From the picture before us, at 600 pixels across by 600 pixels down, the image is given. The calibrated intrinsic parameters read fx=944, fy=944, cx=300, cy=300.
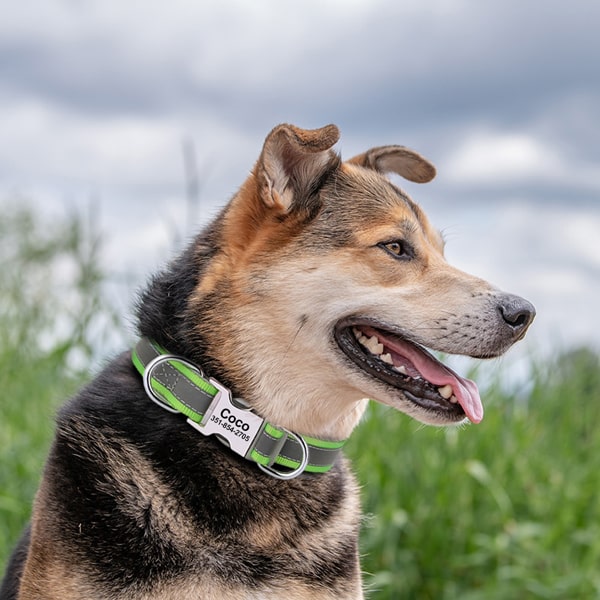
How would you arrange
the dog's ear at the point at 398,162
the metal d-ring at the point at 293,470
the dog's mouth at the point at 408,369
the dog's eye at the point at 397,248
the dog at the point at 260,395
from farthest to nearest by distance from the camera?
the dog's ear at the point at 398,162 → the dog's eye at the point at 397,248 → the dog's mouth at the point at 408,369 → the metal d-ring at the point at 293,470 → the dog at the point at 260,395

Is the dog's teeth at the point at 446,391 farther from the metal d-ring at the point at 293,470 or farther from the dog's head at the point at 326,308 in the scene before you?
the metal d-ring at the point at 293,470

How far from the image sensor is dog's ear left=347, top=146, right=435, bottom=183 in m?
4.18

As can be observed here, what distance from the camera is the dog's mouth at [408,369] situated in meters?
3.39

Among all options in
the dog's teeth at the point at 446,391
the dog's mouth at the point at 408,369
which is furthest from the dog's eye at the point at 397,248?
the dog's teeth at the point at 446,391

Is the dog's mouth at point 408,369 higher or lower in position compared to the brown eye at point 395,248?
lower

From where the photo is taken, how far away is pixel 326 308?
3.36m

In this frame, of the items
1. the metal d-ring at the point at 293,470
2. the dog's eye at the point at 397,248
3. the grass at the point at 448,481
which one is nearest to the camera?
the metal d-ring at the point at 293,470

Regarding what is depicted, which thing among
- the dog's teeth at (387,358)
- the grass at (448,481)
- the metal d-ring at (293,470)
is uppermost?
the dog's teeth at (387,358)

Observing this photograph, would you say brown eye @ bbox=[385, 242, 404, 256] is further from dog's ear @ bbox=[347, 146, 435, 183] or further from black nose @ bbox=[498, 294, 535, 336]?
dog's ear @ bbox=[347, 146, 435, 183]

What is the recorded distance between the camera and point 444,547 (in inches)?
254

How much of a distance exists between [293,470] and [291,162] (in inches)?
44.2

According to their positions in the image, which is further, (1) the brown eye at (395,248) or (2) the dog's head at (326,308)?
(1) the brown eye at (395,248)

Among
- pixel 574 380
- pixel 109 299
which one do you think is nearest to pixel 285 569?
pixel 109 299

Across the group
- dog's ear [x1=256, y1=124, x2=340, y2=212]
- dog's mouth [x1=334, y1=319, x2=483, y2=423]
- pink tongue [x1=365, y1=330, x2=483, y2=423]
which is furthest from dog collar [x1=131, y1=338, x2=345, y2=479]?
dog's ear [x1=256, y1=124, x2=340, y2=212]
